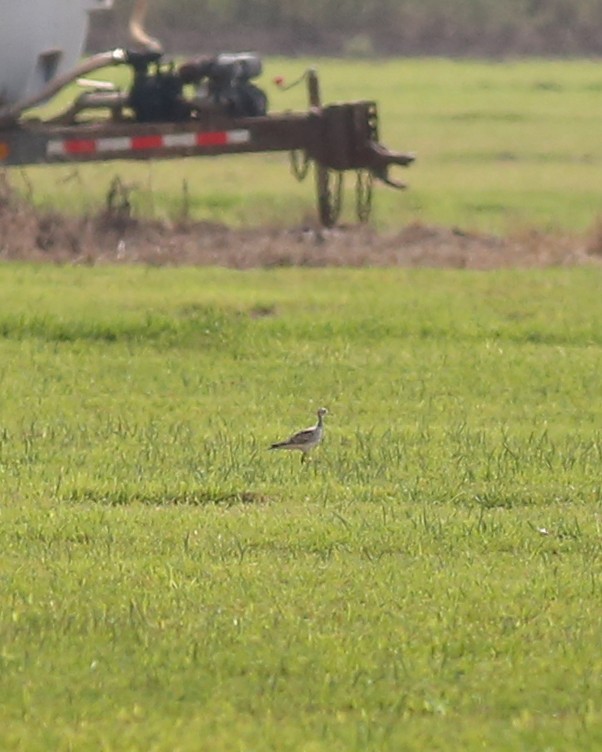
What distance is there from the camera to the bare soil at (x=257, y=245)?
19078 mm

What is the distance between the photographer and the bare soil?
19.1 m

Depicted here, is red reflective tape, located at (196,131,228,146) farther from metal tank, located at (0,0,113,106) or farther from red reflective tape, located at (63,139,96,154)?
metal tank, located at (0,0,113,106)

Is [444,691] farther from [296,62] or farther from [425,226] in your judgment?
[296,62]

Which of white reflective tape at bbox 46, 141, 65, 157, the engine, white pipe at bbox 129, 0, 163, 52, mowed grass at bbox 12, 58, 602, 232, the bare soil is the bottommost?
mowed grass at bbox 12, 58, 602, 232

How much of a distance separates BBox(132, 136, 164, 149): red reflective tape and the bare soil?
0.93 metres

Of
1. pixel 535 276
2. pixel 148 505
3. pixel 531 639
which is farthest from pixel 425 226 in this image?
pixel 531 639

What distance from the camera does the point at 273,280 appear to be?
17828 mm

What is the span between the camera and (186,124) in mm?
19531

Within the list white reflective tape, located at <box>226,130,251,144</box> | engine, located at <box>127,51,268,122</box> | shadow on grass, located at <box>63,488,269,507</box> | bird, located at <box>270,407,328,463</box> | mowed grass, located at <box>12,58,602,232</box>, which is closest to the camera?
shadow on grass, located at <box>63,488,269,507</box>

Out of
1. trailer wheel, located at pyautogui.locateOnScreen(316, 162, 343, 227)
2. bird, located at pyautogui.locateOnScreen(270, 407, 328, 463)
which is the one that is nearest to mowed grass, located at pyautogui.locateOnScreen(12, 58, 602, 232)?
trailer wheel, located at pyautogui.locateOnScreen(316, 162, 343, 227)

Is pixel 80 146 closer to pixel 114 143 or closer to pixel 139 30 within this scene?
pixel 114 143

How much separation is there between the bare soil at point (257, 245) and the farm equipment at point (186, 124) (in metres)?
0.65

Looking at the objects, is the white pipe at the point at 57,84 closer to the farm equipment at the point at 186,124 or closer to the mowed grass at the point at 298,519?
the farm equipment at the point at 186,124

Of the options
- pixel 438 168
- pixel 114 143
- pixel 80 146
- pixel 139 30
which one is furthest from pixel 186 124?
pixel 438 168
